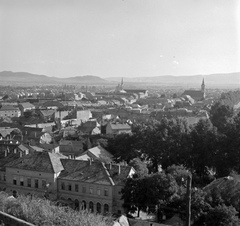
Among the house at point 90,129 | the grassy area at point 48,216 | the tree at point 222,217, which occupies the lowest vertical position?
the house at point 90,129

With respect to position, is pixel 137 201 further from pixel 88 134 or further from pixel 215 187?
pixel 88 134

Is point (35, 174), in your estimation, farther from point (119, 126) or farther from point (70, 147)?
point (119, 126)

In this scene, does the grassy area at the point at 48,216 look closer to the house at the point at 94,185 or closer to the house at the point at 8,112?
the house at the point at 94,185

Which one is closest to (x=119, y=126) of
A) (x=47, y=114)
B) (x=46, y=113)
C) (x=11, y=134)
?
(x=11, y=134)

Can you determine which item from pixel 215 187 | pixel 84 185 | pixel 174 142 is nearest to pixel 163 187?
pixel 215 187

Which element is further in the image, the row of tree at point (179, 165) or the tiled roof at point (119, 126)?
the tiled roof at point (119, 126)

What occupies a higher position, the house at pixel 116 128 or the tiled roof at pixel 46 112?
the house at pixel 116 128

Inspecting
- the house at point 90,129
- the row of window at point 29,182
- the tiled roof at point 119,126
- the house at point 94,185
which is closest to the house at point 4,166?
the row of window at point 29,182

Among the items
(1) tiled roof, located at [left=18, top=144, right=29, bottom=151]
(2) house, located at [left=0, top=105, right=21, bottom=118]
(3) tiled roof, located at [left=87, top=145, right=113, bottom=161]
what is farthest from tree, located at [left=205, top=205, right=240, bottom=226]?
(2) house, located at [left=0, top=105, right=21, bottom=118]
